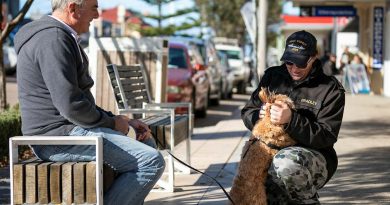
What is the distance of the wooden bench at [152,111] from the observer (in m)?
7.03

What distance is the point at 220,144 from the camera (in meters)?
11.4

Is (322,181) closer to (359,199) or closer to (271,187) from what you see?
(271,187)

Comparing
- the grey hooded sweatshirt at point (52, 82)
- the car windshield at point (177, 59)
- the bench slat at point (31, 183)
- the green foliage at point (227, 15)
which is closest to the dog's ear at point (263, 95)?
the grey hooded sweatshirt at point (52, 82)

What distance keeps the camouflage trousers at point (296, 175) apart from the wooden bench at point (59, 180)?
1161mm

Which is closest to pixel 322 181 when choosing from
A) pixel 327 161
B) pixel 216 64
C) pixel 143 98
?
pixel 327 161

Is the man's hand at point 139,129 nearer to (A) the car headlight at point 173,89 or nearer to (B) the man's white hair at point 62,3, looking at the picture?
(B) the man's white hair at point 62,3

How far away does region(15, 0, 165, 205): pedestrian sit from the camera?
4.27 metres

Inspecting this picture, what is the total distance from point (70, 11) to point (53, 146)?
2.65ft

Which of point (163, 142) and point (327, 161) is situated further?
point (163, 142)

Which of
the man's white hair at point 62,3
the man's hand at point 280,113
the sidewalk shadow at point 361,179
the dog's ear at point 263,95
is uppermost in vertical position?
the man's white hair at point 62,3

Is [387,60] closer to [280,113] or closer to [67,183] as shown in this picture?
[280,113]

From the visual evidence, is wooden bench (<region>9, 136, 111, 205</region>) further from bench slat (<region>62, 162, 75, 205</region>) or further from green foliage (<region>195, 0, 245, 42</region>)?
green foliage (<region>195, 0, 245, 42</region>)

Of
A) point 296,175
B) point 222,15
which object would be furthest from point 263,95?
point 222,15

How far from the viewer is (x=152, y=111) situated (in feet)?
24.8
